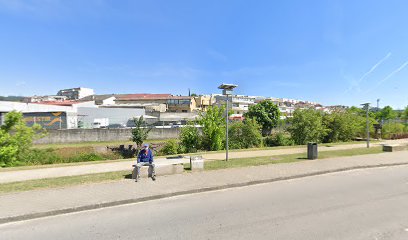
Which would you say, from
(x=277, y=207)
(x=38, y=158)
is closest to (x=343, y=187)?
(x=277, y=207)

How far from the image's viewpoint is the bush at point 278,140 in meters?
22.9

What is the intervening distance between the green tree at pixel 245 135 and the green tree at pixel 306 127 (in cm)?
380

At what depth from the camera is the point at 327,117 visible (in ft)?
79.4

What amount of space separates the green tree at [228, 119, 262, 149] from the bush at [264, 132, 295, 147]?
223 centimetres

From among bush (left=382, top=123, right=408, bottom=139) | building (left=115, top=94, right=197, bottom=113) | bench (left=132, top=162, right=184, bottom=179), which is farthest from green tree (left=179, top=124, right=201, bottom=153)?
building (left=115, top=94, right=197, bottom=113)

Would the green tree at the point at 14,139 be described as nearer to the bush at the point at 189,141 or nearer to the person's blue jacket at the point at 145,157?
the person's blue jacket at the point at 145,157

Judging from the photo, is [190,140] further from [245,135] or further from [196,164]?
[196,164]

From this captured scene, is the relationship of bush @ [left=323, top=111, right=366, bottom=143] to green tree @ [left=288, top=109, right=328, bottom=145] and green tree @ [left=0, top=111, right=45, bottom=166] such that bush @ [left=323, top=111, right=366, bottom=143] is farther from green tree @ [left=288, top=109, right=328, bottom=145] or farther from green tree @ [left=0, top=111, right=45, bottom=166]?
green tree @ [left=0, top=111, right=45, bottom=166]

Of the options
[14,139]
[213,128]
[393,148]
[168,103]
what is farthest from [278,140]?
[168,103]

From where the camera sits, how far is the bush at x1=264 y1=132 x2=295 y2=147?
22.9m

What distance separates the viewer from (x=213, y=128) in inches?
764

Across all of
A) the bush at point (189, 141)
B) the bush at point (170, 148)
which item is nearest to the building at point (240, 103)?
the bush at point (189, 141)

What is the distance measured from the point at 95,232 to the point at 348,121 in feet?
83.8

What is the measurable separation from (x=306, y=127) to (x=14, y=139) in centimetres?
2240
